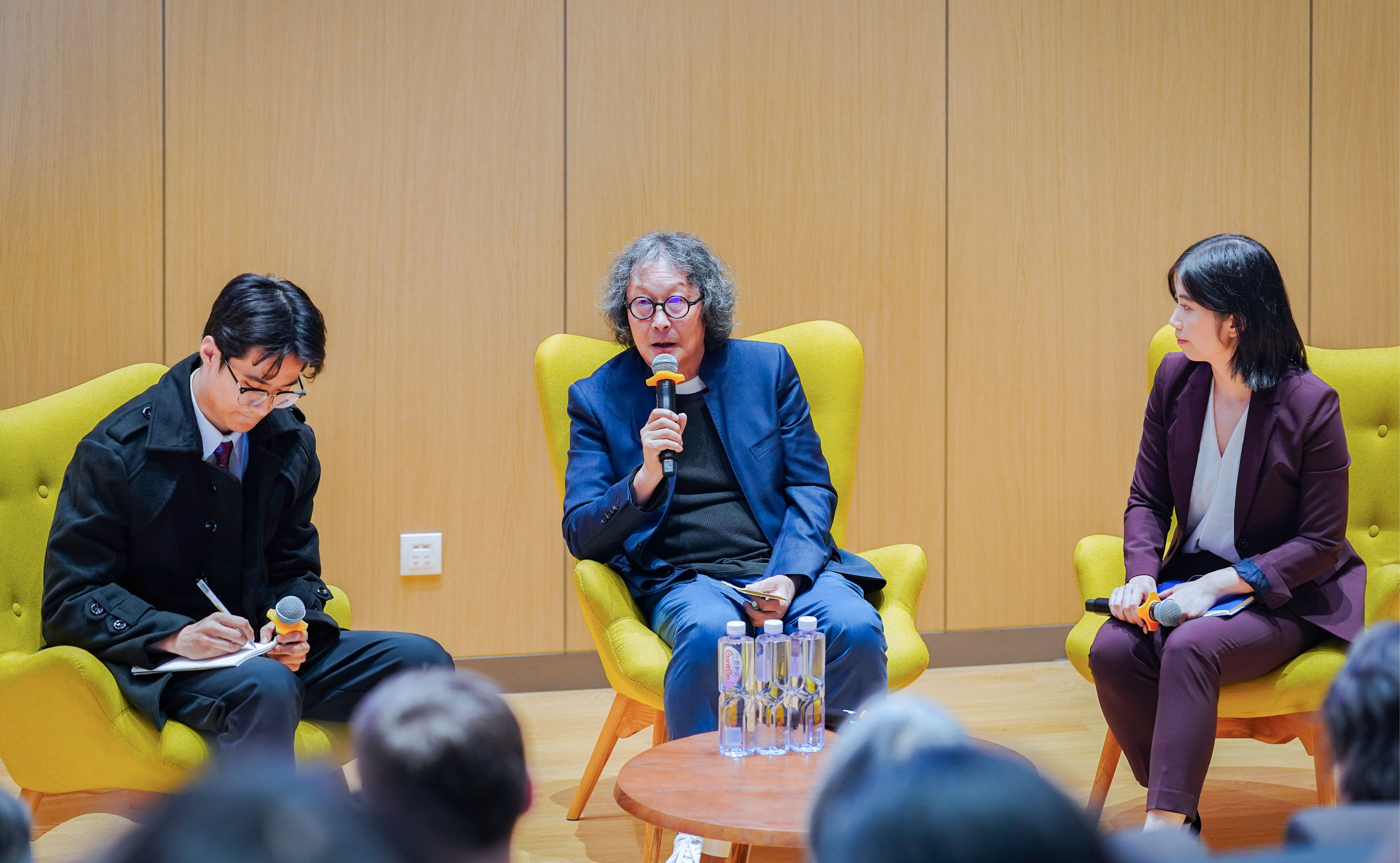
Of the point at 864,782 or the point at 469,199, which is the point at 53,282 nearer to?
the point at 469,199

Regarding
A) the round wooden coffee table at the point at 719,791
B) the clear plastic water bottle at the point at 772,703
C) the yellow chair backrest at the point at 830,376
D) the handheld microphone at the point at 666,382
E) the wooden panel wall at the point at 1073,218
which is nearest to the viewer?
the round wooden coffee table at the point at 719,791

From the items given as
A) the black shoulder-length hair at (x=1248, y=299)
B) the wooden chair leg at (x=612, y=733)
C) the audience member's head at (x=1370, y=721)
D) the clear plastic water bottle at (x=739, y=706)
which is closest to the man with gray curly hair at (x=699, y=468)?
the wooden chair leg at (x=612, y=733)

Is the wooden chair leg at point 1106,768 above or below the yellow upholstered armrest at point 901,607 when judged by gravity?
below

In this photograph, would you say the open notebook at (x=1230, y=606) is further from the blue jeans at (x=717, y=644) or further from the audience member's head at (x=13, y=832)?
the audience member's head at (x=13, y=832)

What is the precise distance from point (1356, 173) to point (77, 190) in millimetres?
4115

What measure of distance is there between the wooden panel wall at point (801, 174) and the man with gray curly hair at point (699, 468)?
83cm

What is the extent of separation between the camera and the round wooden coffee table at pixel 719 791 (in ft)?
6.32

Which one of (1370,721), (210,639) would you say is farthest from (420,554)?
(1370,721)

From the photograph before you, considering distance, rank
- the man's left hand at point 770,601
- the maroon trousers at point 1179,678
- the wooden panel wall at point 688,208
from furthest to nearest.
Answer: the wooden panel wall at point 688,208 < the man's left hand at point 770,601 < the maroon trousers at point 1179,678

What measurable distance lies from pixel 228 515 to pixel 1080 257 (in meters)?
2.94

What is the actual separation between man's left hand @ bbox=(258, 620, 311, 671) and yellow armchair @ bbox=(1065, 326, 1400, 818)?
64.4 inches

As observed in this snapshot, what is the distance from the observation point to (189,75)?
11.9ft

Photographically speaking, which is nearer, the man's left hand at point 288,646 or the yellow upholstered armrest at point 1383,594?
the man's left hand at point 288,646

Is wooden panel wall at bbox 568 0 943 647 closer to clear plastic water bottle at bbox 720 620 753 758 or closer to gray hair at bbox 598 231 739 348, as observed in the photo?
gray hair at bbox 598 231 739 348
